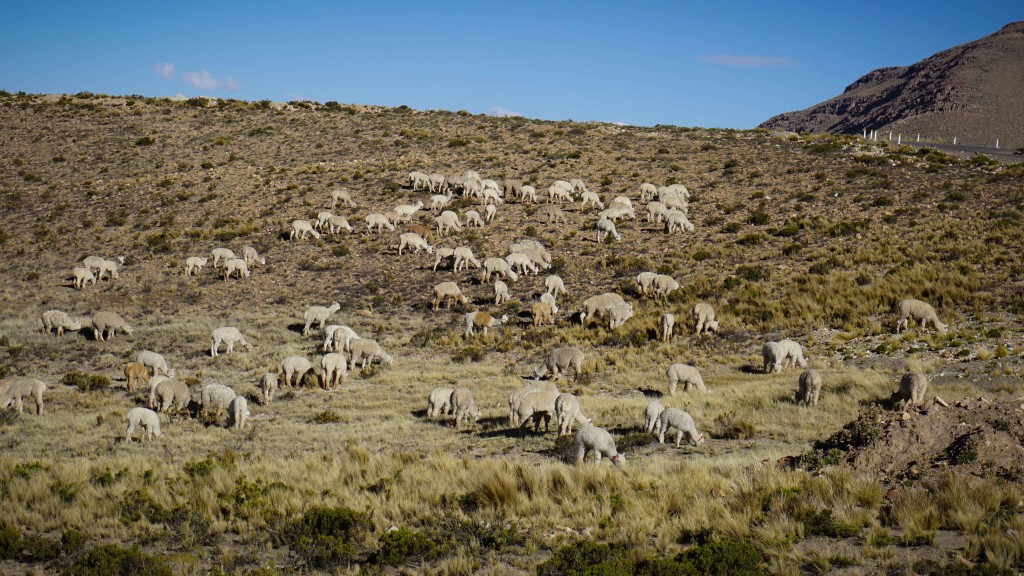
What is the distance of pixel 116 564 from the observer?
Answer: 9.10 meters

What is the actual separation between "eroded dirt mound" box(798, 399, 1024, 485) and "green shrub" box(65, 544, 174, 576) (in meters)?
11.2

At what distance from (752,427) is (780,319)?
11.8m

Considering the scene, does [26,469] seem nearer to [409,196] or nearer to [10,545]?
[10,545]

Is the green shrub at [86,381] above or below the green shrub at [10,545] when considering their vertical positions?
below

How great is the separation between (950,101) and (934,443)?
459 feet

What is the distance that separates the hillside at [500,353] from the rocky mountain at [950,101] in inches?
2739

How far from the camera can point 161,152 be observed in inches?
2468

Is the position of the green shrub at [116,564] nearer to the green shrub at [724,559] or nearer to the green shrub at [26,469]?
the green shrub at [26,469]

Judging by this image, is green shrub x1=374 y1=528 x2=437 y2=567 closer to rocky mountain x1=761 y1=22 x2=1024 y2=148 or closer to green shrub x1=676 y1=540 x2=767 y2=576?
green shrub x1=676 y1=540 x2=767 y2=576

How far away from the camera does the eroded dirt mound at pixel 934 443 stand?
36.4 feet

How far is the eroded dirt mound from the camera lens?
36.4ft

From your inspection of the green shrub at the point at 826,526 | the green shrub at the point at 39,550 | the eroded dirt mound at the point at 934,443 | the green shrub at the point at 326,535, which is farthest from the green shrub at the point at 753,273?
the green shrub at the point at 39,550

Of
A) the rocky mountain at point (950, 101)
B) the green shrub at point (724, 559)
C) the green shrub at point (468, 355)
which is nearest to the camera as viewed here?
the green shrub at point (724, 559)

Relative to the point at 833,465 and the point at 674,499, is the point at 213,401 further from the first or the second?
the point at 833,465
